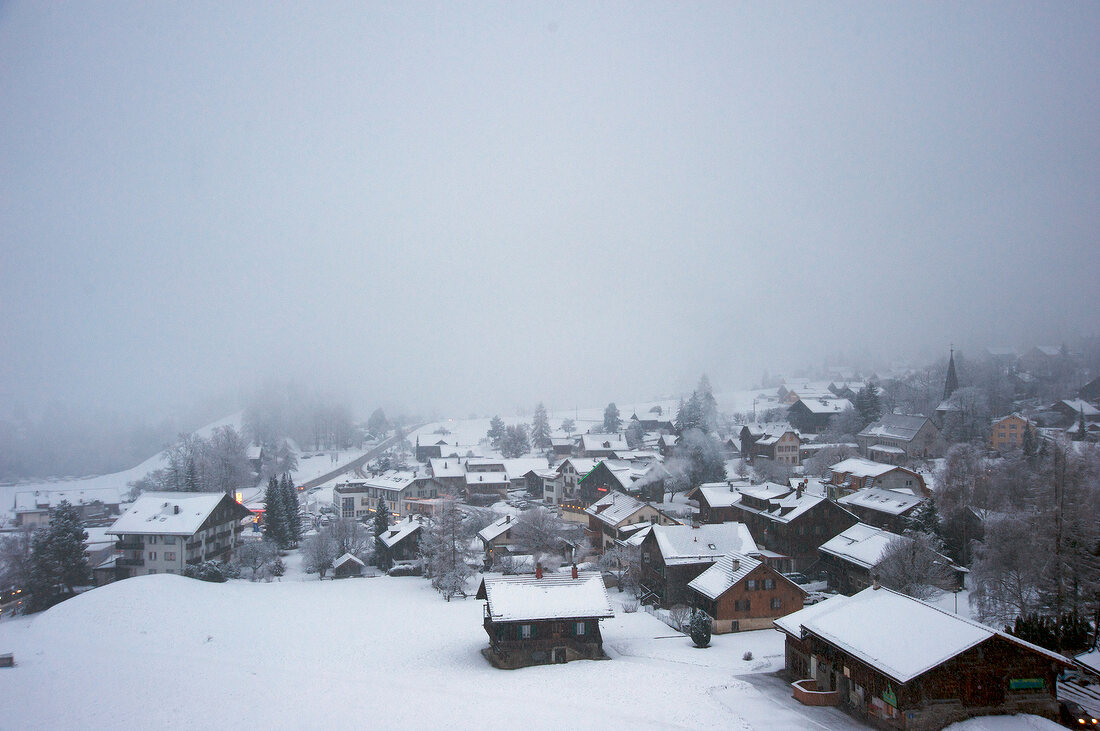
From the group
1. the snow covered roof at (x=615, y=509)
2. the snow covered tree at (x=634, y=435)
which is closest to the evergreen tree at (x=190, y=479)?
the snow covered roof at (x=615, y=509)

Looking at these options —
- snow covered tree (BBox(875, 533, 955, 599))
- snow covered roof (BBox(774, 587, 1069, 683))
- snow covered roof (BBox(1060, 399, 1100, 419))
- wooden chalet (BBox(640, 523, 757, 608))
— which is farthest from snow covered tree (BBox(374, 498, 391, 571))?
snow covered roof (BBox(1060, 399, 1100, 419))

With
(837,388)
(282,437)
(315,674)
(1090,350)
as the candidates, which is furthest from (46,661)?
(837,388)

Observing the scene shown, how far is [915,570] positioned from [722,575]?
9.92m

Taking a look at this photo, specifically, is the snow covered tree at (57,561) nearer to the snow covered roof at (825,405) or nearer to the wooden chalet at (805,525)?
the wooden chalet at (805,525)

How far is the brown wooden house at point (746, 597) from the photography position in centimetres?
3153

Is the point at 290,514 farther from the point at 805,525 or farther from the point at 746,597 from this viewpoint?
the point at 805,525

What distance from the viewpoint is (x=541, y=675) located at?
2389 cm

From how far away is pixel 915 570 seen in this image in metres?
29.3

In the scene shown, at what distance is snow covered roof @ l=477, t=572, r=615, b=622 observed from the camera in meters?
27.4

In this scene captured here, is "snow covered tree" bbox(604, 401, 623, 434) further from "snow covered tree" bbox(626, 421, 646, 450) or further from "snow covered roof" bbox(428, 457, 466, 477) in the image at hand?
"snow covered roof" bbox(428, 457, 466, 477)

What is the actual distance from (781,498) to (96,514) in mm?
77519

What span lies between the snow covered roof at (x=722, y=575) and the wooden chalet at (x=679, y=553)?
1604 mm

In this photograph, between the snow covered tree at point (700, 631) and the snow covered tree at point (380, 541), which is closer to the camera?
the snow covered tree at point (700, 631)

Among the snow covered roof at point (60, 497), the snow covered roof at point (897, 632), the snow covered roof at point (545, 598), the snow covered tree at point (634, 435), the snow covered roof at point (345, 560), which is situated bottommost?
the snow covered roof at point (345, 560)
